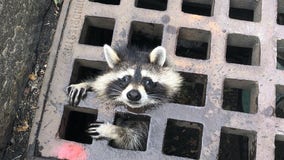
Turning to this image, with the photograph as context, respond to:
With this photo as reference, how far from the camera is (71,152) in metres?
1.92

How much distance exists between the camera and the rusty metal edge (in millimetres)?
1944

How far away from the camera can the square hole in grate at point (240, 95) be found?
2.10 meters

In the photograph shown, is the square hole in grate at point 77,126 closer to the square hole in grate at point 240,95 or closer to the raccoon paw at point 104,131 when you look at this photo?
the raccoon paw at point 104,131

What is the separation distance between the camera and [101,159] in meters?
1.90

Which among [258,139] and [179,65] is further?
[179,65]

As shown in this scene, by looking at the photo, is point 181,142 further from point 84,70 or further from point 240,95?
point 84,70

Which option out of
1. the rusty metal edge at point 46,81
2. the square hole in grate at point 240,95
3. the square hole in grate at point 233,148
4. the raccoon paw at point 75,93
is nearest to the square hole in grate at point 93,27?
the rusty metal edge at point 46,81

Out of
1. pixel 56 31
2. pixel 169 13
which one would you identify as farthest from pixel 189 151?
pixel 56 31

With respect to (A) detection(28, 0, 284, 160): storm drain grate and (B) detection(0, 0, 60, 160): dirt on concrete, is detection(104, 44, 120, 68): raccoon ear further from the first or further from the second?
(B) detection(0, 0, 60, 160): dirt on concrete

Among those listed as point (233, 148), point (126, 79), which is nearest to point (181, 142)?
point (233, 148)

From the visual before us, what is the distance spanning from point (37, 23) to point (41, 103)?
0.51 meters

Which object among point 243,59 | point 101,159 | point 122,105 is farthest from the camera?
point 243,59

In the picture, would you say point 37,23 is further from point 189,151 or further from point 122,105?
point 189,151

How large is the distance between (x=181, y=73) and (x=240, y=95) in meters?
0.61
